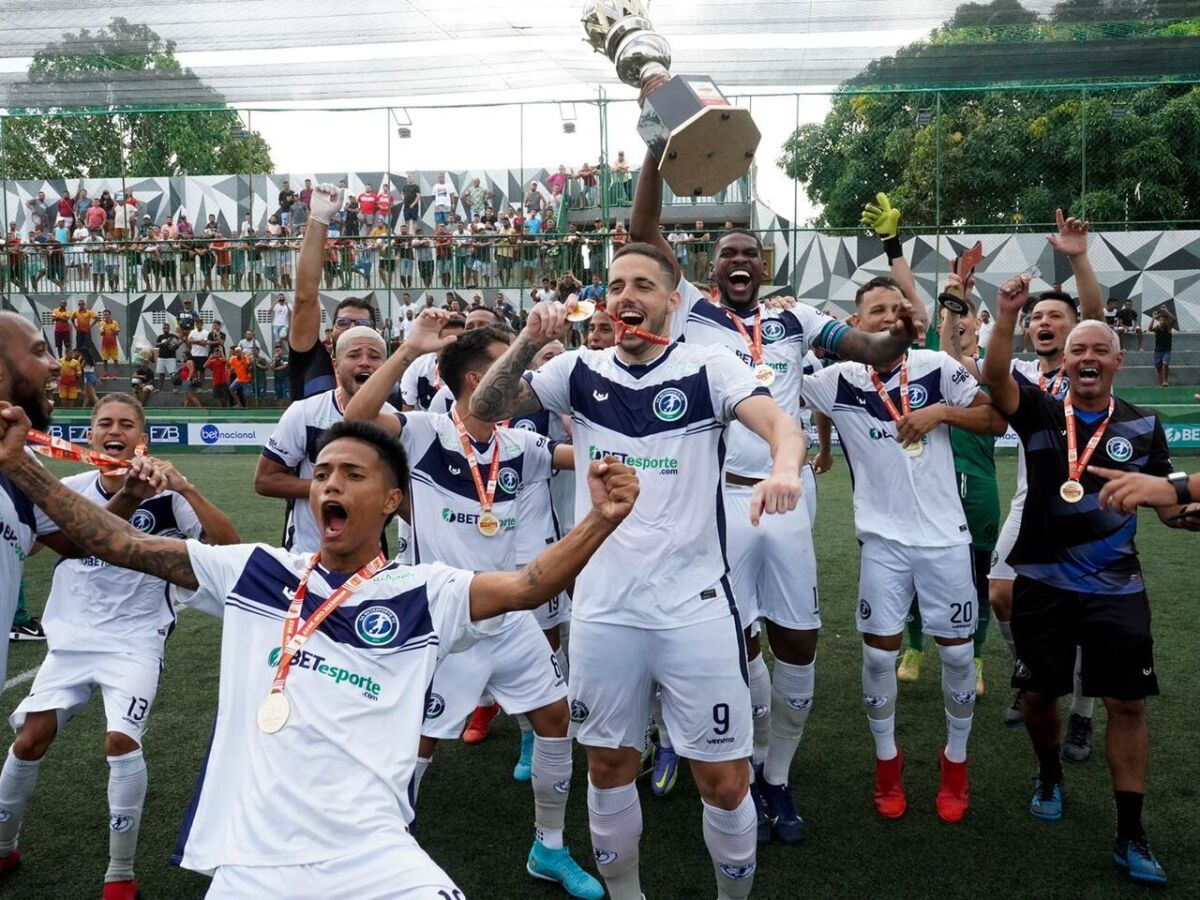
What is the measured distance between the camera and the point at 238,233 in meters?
29.4

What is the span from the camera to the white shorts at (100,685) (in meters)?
4.52

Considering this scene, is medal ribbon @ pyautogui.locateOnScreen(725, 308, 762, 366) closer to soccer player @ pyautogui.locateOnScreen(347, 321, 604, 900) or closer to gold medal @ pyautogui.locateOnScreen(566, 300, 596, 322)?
soccer player @ pyautogui.locateOnScreen(347, 321, 604, 900)

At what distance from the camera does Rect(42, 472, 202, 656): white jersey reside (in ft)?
15.6

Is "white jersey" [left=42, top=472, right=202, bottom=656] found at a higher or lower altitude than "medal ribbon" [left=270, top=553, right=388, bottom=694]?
lower

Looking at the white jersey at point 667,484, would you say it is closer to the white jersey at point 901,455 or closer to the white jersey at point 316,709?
the white jersey at point 316,709

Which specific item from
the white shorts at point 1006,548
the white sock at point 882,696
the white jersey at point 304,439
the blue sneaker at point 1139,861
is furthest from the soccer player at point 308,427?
the blue sneaker at point 1139,861

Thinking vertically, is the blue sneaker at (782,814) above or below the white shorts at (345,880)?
below

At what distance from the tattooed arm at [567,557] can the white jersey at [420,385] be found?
4.24 meters

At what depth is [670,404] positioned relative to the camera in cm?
399

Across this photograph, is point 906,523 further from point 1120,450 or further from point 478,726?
point 478,726

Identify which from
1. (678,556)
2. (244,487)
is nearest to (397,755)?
(678,556)

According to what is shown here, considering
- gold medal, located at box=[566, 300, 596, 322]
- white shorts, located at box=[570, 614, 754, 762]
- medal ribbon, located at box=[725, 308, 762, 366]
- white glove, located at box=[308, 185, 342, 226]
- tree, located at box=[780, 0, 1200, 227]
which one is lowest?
white shorts, located at box=[570, 614, 754, 762]

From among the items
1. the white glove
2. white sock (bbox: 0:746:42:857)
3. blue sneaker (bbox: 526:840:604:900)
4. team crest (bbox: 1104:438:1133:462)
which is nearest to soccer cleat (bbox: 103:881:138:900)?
white sock (bbox: 0:746:42:857)

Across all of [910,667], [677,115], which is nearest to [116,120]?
[910,667]
